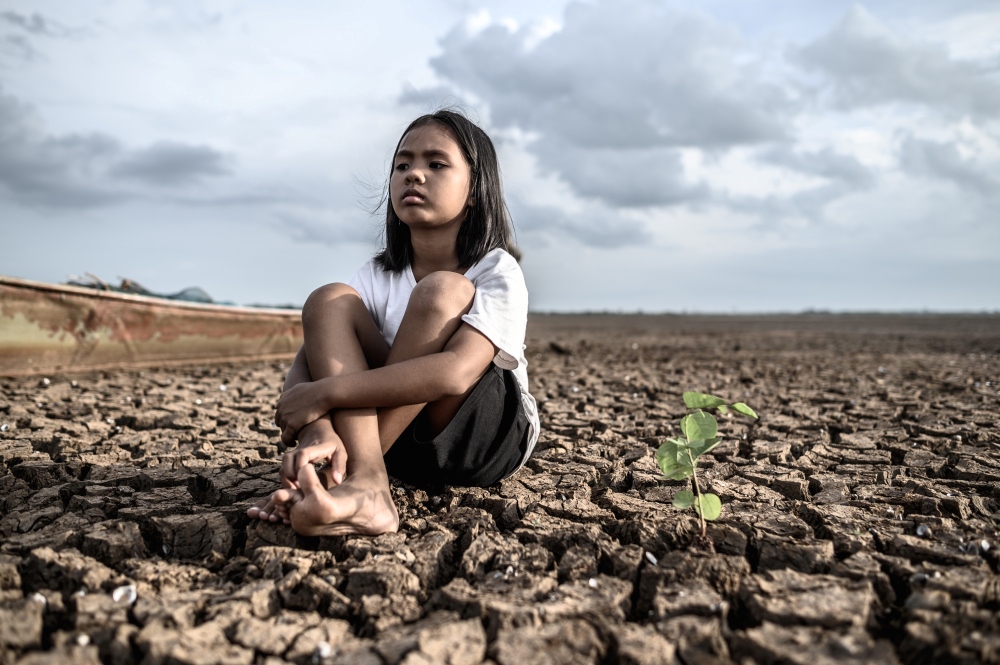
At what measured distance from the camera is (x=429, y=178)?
6.04ft

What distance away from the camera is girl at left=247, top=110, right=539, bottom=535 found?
152 cm

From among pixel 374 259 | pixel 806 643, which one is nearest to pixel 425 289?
pixel 374 259

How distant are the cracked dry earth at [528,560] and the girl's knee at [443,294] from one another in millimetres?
535

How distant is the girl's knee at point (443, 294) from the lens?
5.17ft

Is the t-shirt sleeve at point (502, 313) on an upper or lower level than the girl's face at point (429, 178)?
lower

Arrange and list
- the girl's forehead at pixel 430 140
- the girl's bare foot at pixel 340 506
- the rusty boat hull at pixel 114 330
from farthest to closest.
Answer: the rusty boat hull at pixel 114 330, the girl's forehead at pixel 430 140, the girl's bare foot at pixel 340 506

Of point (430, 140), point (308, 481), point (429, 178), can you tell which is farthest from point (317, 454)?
point (430, 140)

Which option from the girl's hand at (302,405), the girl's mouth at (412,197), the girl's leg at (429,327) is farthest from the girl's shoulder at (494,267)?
the girl's hand at (302,405)

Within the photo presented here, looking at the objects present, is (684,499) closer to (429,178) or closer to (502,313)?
Result: (502,313)

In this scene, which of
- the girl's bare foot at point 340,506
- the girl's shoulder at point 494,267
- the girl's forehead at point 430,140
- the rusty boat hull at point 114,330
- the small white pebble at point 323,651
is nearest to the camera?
the small white pebble at point 323,651

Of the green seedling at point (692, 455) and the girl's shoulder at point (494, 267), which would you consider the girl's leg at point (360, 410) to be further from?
the green seedling at point (692, 455)

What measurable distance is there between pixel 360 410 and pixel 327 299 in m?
0.32

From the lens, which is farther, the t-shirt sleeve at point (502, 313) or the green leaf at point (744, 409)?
the t-shirt sleeve at point (502, 313)

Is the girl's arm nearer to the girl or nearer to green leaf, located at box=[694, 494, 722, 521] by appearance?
the girl
